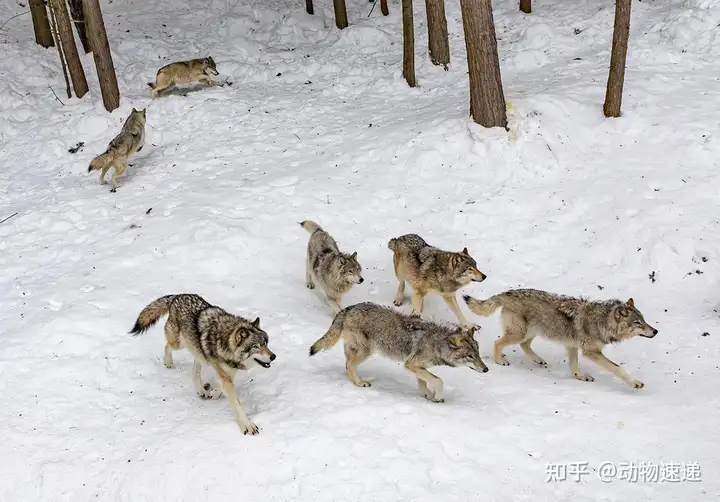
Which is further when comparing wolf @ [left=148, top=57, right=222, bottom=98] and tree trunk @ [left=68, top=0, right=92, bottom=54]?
tree trunk @ [left=68, top=0, right=92, bottom=54]

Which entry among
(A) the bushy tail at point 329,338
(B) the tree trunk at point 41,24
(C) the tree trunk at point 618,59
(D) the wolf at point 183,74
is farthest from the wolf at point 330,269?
(B) the tree trunk at point 41,24

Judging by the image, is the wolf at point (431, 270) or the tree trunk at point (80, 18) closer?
the wolf at point (431, 270)

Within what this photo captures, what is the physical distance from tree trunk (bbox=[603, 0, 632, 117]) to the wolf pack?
20.0ft

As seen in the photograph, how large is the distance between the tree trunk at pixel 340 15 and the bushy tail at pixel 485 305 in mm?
15627

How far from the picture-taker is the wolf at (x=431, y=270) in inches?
391

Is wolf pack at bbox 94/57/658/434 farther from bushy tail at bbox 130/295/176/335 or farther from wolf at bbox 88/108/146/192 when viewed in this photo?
wolf at bbox 88/108/146/192

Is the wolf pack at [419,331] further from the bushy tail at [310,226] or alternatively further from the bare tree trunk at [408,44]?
the bare tree trunk at [408,44]

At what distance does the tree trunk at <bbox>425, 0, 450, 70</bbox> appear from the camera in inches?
690

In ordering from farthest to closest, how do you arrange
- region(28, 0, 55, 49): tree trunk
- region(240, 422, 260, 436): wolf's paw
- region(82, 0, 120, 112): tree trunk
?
region(28, 0, 55, 49): tree trunk → region(82, 0, 120, 112): tree trunk → region(240, 422, 260, 436): wolf's paw

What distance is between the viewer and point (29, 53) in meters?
19.5

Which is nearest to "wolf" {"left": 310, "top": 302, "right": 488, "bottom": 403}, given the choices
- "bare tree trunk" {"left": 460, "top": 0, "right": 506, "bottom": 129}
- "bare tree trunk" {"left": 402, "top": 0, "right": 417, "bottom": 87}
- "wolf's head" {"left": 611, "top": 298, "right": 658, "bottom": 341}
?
"wolf's head" {"left": 611, "top": 298, "right": 658, "bottom": 341}

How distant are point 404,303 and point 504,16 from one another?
13721 millimetres

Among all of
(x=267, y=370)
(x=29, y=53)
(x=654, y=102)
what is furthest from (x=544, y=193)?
(x=29, y=53)

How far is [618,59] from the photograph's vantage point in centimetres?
1291
